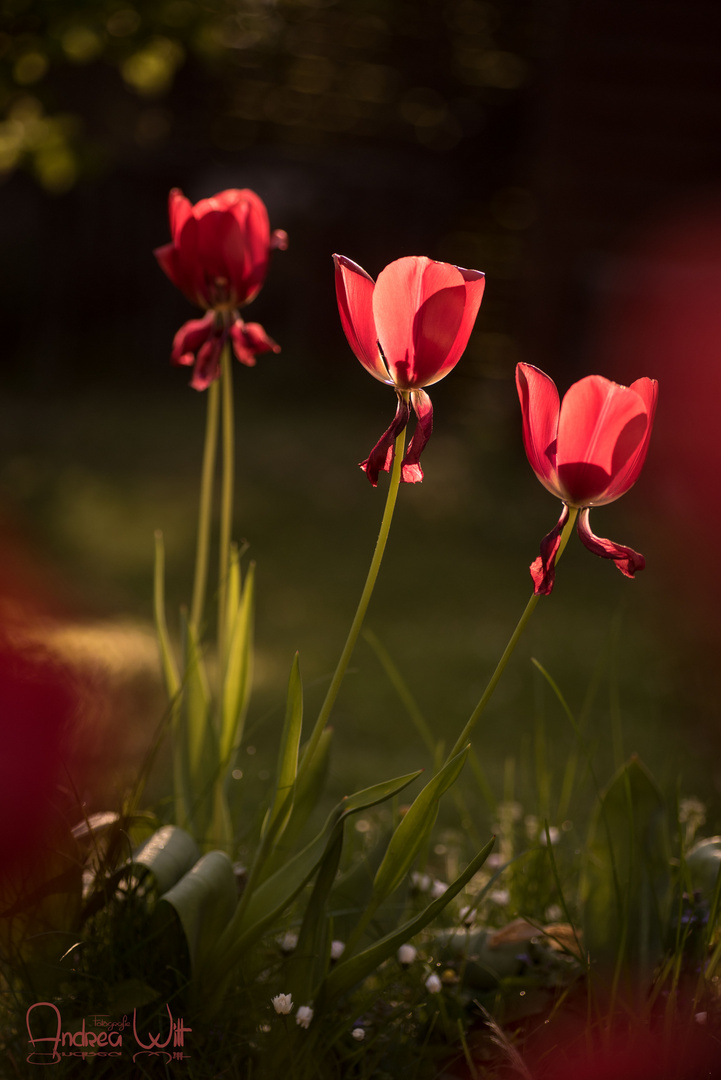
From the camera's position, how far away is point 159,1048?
4.21 ft

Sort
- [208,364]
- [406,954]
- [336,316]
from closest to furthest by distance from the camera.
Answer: [406,954]
[208,364]
[336,316]

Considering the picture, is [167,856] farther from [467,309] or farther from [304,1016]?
[467,309]

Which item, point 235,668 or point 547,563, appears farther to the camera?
point 235,668

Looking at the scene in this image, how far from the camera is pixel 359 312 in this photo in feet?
3.77

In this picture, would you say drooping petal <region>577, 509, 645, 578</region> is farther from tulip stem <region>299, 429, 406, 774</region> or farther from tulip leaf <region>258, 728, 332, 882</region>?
tulip leaf <region>258, 728, 332, 882</region>

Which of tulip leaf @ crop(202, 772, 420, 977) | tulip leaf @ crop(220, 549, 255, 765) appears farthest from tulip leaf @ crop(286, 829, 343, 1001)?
tulip leaf @ crop(220, 549, 255, 765)

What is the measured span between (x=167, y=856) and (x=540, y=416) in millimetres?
783

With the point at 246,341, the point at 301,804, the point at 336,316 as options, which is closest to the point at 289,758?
the point at 301,804

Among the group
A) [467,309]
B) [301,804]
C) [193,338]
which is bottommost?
[301,804]

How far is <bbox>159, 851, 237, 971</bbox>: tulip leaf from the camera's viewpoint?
1.24 meters

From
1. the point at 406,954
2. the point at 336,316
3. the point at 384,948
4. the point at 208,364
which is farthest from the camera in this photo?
the point at 336,316

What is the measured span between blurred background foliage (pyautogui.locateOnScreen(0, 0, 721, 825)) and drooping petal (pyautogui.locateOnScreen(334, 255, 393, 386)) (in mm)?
695

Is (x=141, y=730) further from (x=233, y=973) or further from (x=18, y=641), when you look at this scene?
(x=233, y=973)

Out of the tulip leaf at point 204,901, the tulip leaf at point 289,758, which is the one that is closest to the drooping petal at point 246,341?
the tulip leaf at point 289,758
